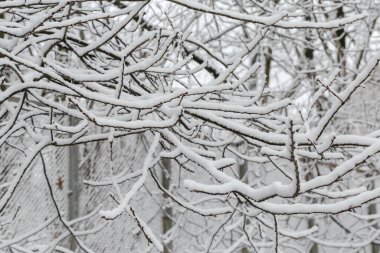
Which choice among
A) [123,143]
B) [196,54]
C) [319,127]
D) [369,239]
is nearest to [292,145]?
[319,127]

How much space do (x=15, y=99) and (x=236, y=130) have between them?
2.65 metres

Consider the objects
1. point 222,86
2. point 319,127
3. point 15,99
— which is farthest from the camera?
point 15,99

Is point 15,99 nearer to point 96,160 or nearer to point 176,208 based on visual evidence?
point 96,160

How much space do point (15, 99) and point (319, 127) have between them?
3.02m

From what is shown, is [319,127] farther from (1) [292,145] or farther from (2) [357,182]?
(2) [357,182]

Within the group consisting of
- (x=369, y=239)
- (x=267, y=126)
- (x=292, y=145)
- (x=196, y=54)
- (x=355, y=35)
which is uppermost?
(x=355, y=35)

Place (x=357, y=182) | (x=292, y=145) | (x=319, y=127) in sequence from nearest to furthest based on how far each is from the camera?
(x=292, y=145) < (x=319, y=127) < (x=357, y=182)

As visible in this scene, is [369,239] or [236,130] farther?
[369,239]

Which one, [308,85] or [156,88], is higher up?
[308,85]

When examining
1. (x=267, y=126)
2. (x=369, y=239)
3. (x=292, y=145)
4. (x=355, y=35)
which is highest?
(x=355, y=35)

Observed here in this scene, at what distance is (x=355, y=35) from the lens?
6.55m

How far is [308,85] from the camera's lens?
6.58 meters

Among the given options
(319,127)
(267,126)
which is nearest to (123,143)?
(267,126)

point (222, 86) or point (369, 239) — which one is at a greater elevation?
point (222, 86)
